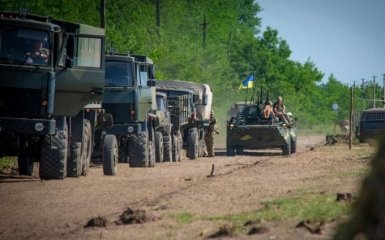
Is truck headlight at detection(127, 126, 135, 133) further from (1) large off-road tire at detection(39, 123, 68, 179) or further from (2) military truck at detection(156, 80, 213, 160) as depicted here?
(2) military truck at detection(156, 80, 213, 160)

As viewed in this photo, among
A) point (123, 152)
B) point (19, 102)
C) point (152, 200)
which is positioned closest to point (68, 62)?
point (19, 102)

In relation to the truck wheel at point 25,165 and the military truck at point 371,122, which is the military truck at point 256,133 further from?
the truck wheel at point 25,165

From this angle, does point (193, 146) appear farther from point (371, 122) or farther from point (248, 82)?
point (248, 82)

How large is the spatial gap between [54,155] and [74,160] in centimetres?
109

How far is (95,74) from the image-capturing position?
16.0m

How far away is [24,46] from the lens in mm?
15398

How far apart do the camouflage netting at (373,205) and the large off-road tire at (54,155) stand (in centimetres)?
1295

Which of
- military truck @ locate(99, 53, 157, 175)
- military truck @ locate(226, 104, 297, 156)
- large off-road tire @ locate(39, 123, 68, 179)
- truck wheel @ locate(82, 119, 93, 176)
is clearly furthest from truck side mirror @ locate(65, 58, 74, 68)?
military truck @ locate(226, 104, 297, 156)

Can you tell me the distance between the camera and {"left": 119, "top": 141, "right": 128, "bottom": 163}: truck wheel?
22.4 metres

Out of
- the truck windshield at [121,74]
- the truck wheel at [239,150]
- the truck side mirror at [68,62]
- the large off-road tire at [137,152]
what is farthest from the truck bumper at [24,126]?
the truck wheel at [239,150]

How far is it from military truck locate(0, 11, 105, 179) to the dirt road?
0.69 m

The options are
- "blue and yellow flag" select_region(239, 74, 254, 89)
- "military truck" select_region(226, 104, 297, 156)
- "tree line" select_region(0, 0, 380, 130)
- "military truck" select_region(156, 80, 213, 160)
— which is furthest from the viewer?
"tree line" select_region(0, 0, 380, 130)

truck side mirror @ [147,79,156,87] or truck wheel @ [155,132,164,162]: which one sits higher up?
truck side mirror @ [147,79,156,87]

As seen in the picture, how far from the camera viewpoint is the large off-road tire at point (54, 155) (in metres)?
15.6
